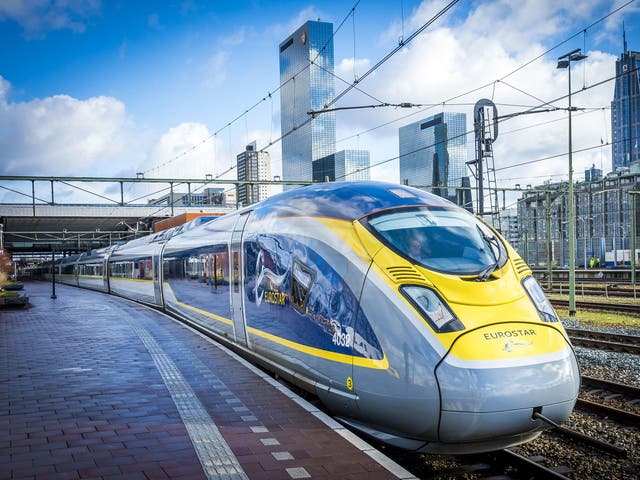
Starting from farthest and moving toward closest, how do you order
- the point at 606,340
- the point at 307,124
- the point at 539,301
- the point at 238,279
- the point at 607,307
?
the point at 307,124, the point at 607,307, the point at 606,340, the point at 238,279, the point at 539,301

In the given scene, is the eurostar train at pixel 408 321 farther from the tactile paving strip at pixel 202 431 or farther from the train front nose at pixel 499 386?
the tactile paving strip at pixel 202 431

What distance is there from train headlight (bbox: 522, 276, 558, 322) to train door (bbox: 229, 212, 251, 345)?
16.8 ft

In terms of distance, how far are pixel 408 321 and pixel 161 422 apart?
3.18 m

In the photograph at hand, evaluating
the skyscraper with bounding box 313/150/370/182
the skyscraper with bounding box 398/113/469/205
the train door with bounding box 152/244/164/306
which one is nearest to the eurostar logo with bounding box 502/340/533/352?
the train door with bounding box 152/244/164/306

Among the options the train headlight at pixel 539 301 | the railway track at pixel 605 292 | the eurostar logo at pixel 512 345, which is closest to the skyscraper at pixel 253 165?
the railway track at pixel 605 292

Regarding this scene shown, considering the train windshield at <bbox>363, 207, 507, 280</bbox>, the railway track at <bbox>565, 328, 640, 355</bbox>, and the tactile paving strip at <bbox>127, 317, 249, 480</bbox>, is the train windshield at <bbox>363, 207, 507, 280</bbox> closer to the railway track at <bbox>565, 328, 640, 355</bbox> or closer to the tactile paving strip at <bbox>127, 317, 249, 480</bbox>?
the tactile paving strip at <bbox>127, 317, 249, 480</bbox>

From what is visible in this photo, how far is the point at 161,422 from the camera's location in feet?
22.1

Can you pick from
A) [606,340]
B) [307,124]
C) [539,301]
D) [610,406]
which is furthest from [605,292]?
[307,124]

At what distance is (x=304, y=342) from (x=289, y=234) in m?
1.55

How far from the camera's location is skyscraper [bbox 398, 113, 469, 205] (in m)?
40.9

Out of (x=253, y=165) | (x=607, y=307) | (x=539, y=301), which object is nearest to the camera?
(x=539, y=301)

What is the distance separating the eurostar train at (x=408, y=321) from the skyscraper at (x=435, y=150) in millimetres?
32338

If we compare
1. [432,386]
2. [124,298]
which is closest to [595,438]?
[432,386]

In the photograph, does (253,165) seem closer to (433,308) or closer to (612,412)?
(612,412)
